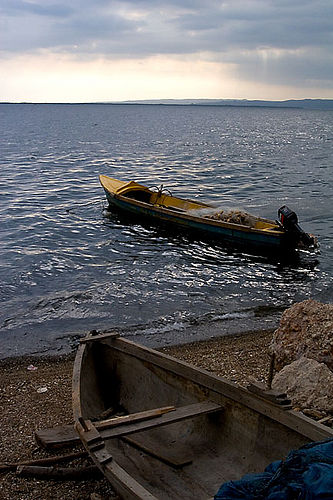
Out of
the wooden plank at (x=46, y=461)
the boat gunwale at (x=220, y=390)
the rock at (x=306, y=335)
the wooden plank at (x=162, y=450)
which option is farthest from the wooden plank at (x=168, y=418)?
the rock at (x=306, y=335)

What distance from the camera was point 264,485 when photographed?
4.19m

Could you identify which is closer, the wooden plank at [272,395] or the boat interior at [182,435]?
the wooden plank at [272,395]

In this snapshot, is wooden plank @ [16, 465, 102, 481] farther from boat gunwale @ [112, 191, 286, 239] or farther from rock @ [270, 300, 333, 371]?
boat gunwale @ [112, 191, 286, 239]

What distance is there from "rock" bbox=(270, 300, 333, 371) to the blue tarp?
332 cm

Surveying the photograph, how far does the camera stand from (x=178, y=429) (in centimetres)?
652

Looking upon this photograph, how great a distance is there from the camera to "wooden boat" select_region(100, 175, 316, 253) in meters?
18.1

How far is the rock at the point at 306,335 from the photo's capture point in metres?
7.67

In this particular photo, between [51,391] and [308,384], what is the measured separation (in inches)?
179

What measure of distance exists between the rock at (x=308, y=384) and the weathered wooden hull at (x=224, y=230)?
11185 mm

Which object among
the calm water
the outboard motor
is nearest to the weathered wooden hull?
the outboard motor

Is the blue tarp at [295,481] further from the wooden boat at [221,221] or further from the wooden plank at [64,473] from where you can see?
the wooden boat at [221,221]

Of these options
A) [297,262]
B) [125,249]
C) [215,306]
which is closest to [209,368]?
[215,306]

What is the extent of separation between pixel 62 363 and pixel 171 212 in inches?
443

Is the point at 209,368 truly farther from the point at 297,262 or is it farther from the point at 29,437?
the point at 297,262
